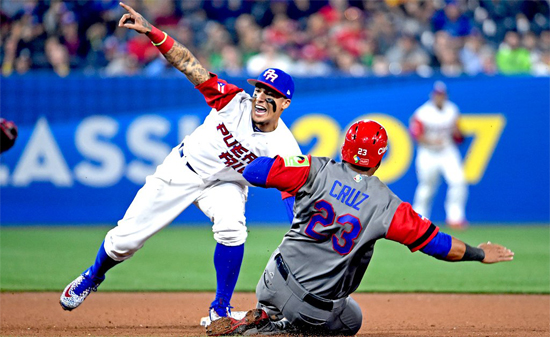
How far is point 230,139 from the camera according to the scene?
18.3ft

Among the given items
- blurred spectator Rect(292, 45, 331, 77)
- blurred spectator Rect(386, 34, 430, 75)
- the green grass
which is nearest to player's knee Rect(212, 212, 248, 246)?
the green grass

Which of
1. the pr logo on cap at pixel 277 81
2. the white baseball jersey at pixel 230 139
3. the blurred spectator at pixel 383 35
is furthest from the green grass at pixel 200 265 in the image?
the blurred spectator at pixel 383 35

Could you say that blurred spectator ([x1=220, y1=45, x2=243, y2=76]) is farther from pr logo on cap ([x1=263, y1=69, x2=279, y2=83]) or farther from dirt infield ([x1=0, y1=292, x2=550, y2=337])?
pr logo on cap ([x1=263, y1=69, x2=279, y2=83])

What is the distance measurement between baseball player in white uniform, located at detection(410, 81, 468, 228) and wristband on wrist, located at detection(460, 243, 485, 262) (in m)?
8.13

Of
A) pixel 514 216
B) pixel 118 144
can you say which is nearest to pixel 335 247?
pixel 118 144

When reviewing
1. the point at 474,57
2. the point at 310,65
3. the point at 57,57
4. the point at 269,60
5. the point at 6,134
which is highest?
the point at 474,57

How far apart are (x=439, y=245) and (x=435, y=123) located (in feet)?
27.5

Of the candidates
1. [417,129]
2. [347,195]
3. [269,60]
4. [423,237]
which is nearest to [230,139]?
[347,195]

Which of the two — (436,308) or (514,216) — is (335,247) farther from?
(514,216)

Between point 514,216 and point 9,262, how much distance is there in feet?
28.7

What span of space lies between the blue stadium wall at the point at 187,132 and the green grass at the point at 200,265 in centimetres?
75

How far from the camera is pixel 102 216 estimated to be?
12.8 meters

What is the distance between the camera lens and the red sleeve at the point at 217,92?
549 cm

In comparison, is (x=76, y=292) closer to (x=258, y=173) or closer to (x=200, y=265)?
(x=258, y=173)
